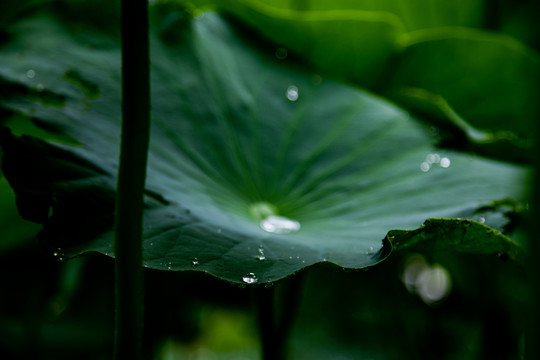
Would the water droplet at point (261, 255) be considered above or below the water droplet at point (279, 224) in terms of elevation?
below

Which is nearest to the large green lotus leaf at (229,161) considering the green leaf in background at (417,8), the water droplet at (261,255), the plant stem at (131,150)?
the water droplet at (261,255)

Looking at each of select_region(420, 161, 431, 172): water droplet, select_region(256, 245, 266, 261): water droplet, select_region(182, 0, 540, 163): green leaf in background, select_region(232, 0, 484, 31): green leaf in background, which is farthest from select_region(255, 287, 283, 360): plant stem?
select_region(232, 0, 484, 31): green leaf in background

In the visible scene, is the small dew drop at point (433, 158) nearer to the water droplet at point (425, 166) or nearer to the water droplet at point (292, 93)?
the water droplet at point (425, 166)

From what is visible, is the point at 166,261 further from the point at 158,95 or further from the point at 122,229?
the point at 158,95

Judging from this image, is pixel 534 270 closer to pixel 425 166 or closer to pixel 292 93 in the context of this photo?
pixel 425 166

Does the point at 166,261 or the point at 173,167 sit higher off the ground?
the point at 173,167

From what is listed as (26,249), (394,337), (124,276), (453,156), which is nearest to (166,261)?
(124,276)

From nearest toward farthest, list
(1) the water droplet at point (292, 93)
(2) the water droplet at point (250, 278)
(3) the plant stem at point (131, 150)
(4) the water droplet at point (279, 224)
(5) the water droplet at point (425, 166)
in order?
(3) the plant stem at point (131, 150)
(2) the water droplet at point (250, 278)
(4) the water droplet at point (279, 224)
(5) the water droplet at point (425, 166)
(1) the water droplet at point (292, 93)
